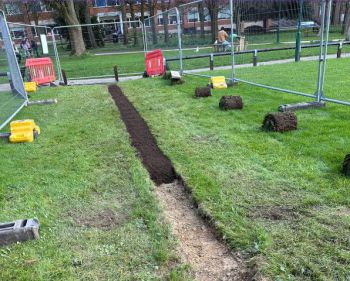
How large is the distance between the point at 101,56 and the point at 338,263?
24.1 m

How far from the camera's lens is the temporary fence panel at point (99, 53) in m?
17.8

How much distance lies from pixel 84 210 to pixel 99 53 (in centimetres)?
2235

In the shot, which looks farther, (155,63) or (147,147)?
(155,63)

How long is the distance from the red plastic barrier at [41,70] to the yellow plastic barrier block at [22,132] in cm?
A: 779

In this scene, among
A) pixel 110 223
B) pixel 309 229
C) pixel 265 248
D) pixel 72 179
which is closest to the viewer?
pixel 265 248

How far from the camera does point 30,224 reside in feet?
10.1

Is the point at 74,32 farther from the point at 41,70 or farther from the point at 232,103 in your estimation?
the point at 232,103

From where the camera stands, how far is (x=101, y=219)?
337cm

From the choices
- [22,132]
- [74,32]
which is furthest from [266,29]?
[74,32]

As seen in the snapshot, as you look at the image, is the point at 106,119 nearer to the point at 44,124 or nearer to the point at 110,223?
the point at 44,124

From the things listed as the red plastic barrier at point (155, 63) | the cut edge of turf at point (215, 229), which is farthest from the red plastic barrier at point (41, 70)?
the cut edge of turf at point (215, 229)

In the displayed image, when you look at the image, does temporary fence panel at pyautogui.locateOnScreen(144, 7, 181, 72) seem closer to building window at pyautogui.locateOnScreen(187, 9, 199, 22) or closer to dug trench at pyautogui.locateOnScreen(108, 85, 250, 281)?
building window at pyautogui.locateOnScreen(187, 9, 199, 22)

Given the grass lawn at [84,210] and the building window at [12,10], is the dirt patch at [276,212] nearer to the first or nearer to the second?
the grass lawn at [84,210]

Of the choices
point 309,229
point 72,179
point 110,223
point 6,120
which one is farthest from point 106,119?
point 309,229
